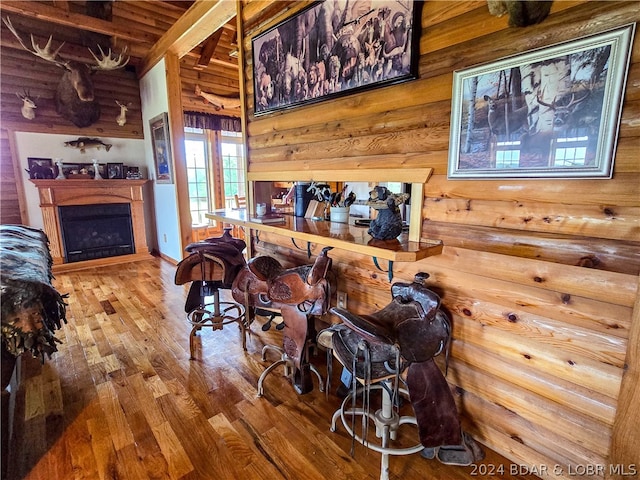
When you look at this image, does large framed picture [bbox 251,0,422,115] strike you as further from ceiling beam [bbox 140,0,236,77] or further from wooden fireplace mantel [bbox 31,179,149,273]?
wooden fireplace mantel [bbox 31,179,149,273]

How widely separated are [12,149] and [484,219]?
6006mm

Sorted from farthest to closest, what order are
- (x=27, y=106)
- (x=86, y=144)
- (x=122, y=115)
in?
(x=122, y=115)
(x=86, y=144)
(x=27, y=106)

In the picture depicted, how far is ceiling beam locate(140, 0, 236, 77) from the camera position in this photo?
310 cm

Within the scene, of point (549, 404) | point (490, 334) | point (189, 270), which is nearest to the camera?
point (549, 404)

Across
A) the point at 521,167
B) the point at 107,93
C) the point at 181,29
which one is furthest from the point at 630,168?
the point at 107,93

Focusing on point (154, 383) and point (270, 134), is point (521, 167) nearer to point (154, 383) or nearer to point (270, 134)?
point (270, 134)

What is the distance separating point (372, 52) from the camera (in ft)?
5.66

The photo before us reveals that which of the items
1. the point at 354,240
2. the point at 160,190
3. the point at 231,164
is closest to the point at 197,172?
the point at 231,164

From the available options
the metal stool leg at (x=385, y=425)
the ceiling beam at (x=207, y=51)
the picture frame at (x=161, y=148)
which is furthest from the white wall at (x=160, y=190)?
the metal stool leg at (x=385, y=425)

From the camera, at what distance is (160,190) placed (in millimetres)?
5086

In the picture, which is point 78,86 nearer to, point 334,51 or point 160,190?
point 160,190

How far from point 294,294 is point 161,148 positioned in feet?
13.4

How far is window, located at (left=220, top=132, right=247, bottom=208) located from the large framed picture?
12.8 feet

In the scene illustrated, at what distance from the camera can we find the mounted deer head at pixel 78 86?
4.32 meters
